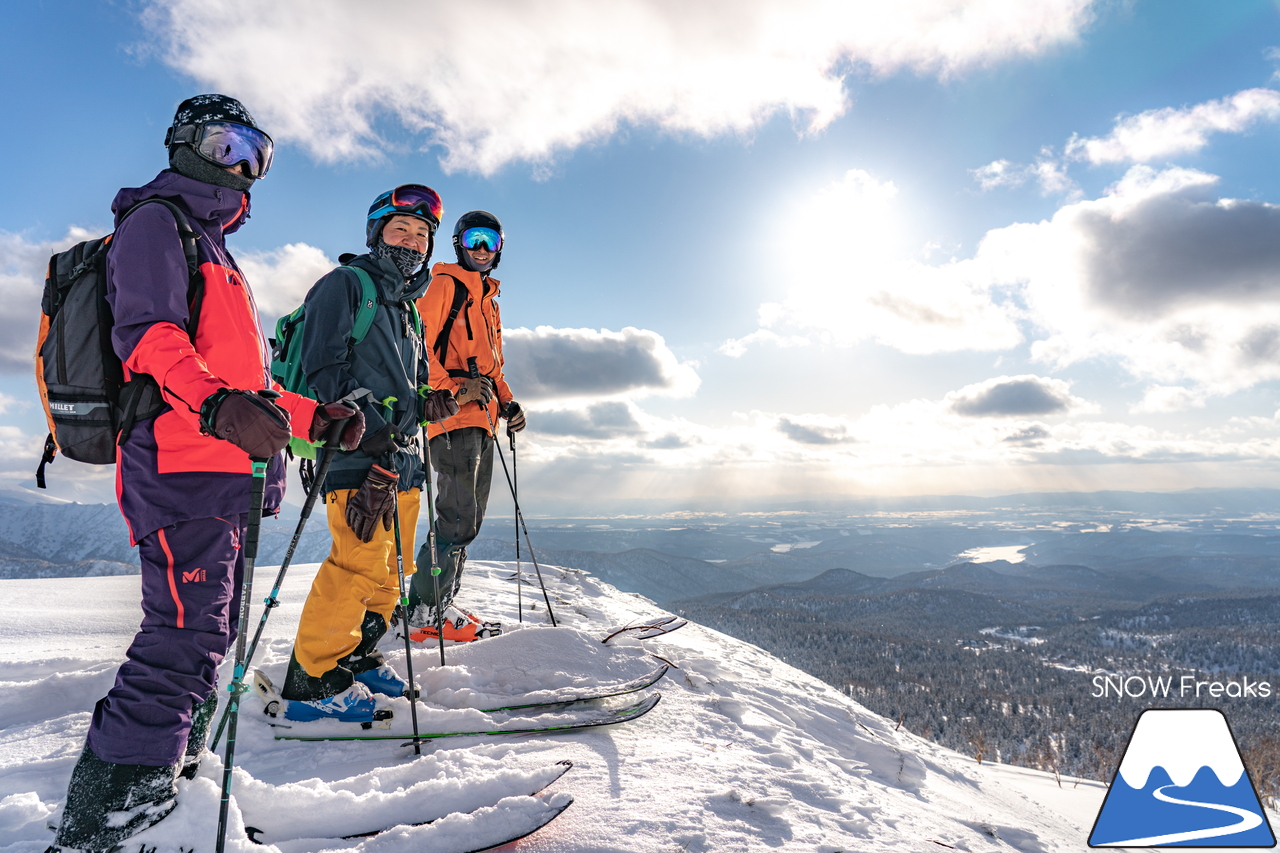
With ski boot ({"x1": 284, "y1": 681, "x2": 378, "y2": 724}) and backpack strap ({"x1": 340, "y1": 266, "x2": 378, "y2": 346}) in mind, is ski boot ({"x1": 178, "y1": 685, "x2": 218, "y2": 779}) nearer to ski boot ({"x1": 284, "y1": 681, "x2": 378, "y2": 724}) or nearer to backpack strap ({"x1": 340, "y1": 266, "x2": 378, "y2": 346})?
ski boot ({"x1": 284, "y1": 681, "x2": 378, "y2": 724})

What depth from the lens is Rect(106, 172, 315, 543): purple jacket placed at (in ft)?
6.56

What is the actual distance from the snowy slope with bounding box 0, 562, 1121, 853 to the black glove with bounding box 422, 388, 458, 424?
174cm

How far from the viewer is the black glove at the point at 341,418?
7.48ft

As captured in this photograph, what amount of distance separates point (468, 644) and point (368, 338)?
2408 mm

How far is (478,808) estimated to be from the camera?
2211mm

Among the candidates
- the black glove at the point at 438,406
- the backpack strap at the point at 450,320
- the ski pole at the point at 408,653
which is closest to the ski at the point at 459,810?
the ski pole at the point at 408,653

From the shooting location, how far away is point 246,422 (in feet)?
6.40

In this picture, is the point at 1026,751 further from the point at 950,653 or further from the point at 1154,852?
the point at 1154,852

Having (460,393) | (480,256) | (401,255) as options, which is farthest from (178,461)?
(480,256)

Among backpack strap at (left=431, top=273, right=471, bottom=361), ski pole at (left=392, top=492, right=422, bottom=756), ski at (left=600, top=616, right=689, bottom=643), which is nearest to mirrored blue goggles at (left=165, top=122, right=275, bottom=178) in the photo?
ski pole at (left=392, top=492, right=422, bottom=756)

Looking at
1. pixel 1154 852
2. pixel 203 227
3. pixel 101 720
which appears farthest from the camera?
pixel 1154 852

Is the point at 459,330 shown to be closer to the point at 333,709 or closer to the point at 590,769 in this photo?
the point at 333,709

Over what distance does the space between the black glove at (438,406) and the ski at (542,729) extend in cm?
194

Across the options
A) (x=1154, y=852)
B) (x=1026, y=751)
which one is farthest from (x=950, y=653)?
Result: (x=1154, y=852)
